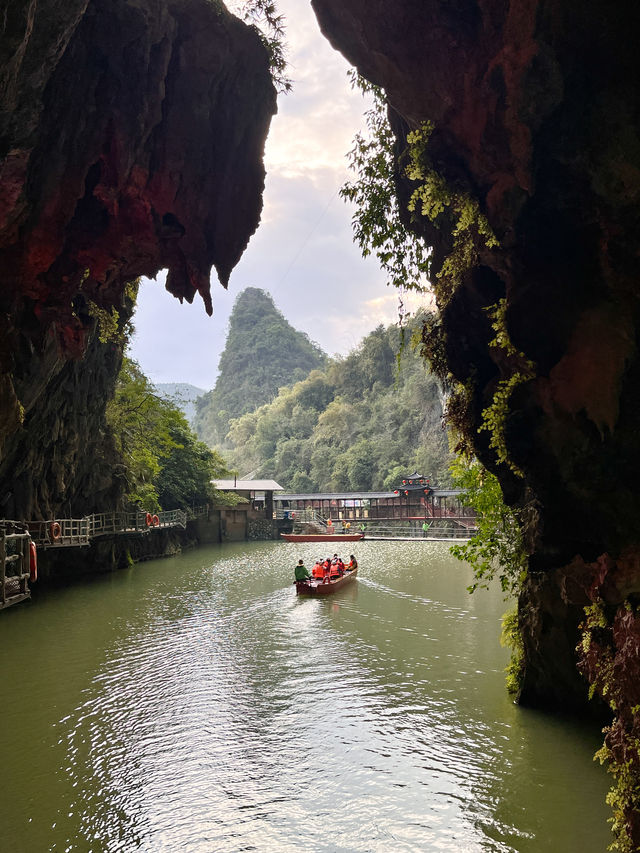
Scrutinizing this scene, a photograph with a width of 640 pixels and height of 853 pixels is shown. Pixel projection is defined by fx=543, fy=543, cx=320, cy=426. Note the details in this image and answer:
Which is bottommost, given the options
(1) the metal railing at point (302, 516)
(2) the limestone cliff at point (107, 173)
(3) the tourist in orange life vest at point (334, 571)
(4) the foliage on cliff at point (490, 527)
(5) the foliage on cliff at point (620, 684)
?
(3) the tourist in orange life vest at point (334, 571)

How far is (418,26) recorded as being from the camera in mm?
6664

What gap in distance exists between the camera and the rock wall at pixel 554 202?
5469mm

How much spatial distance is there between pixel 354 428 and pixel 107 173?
202ft

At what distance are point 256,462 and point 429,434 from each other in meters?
32.1

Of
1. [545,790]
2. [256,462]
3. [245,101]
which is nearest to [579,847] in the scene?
[545,790]

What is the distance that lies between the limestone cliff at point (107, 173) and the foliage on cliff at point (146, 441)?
29.7 feet

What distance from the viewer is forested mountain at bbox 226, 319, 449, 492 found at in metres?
63.5

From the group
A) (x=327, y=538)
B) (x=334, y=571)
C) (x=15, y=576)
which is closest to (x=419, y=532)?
(x=327, y=538)

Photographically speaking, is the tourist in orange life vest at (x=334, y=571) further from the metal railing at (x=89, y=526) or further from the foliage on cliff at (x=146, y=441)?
the foliage on cliff at (x=146, y=441)

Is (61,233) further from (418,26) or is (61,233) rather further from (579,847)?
(579,847)

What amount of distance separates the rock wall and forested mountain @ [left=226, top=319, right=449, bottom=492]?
4631 cm

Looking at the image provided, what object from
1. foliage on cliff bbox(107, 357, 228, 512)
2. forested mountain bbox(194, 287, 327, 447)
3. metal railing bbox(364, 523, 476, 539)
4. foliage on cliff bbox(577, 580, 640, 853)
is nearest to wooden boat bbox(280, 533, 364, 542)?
metal railing bbox(364, 523, 476, 539)

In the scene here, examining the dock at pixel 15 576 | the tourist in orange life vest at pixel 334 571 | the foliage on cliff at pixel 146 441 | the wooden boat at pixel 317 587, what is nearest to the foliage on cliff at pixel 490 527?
the dock at pixel 15 576

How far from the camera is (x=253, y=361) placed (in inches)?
4409
